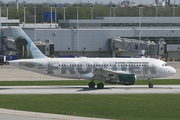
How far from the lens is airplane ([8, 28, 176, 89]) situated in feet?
146

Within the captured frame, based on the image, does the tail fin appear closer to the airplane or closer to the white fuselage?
the airplane

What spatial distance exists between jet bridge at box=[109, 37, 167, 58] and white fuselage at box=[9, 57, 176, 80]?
48.9 meters

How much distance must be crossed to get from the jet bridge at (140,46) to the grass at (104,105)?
5718 centimetres

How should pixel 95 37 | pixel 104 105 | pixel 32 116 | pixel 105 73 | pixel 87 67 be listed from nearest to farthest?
pixel 32 116
pixel 104 105
pixel 105 73
pixel 87 67
pixel 95 37

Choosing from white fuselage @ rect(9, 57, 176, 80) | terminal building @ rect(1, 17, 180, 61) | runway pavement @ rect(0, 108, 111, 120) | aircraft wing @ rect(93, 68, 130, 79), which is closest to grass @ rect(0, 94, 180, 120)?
runway pavement @ rect(0, 108, 111, 120)

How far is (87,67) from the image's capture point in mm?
44969

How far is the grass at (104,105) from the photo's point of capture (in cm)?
2861

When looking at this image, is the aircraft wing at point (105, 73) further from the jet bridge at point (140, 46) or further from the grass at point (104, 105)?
the jet bridge at point (140, 46)

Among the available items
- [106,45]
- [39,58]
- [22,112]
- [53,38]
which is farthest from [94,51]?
[22,112]

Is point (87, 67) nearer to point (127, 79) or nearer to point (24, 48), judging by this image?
point (127, 79)

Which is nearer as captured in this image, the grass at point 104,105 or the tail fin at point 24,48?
the grass at point 104,105

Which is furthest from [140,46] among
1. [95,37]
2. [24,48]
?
[24,48]

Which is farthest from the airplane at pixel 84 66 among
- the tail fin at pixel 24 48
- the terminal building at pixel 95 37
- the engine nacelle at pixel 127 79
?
the terminal building at pixel 95 37

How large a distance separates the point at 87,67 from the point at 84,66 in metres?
0.41
